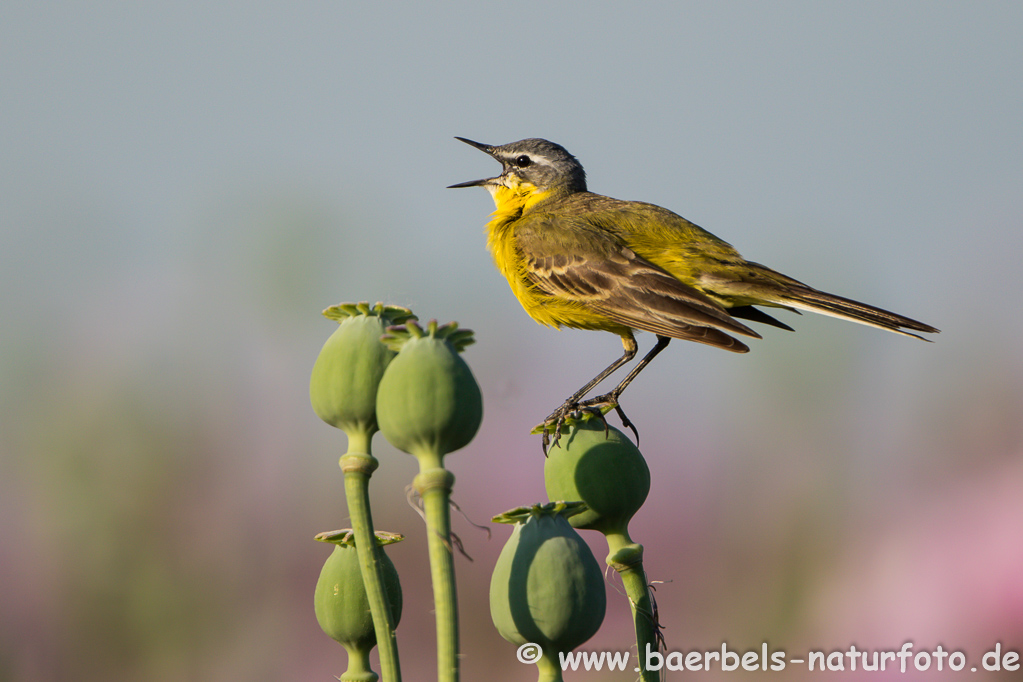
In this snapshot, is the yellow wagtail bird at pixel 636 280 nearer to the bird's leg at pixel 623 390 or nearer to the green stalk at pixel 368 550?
the bird's leg at pixel 623 390

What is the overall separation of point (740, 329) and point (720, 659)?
1.27 m

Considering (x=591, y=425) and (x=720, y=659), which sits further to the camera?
(x=720, y=659)

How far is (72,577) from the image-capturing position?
364cm

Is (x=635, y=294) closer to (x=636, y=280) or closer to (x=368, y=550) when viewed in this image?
(x=636, y=280)

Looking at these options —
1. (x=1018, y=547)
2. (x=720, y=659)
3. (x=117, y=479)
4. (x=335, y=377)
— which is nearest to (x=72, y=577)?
(x=117, y=479)

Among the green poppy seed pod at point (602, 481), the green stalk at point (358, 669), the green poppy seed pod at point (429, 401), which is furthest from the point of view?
the green poppy seed pod at point (602, 481)

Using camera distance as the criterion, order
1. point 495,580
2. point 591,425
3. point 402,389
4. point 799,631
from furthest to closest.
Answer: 1. point 799,631
2. point 591,425
3. point 495,580
4. point 402,389

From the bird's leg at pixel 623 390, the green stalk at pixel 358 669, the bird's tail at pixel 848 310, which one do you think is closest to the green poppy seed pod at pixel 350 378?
the green stalk at pixel 358 669

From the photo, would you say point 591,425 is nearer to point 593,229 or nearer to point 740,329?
point 740,329

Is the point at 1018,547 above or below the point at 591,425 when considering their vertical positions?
below

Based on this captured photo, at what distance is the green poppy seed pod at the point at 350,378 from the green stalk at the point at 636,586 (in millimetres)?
516

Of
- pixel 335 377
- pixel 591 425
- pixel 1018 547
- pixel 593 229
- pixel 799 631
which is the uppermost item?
pixel 593 229

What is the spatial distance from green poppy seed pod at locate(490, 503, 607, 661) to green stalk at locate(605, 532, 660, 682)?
7.1 inches

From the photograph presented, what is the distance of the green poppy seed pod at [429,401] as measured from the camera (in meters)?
1.28
